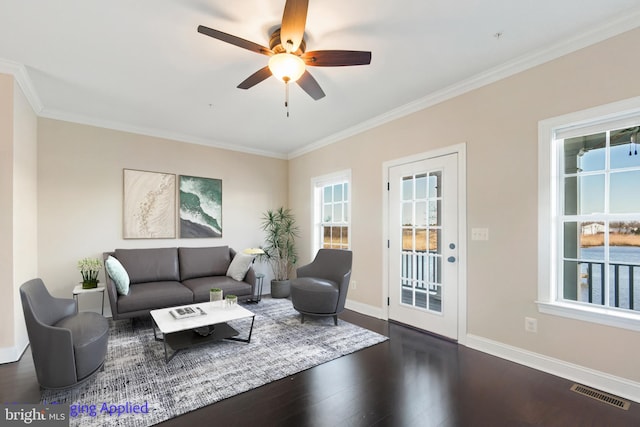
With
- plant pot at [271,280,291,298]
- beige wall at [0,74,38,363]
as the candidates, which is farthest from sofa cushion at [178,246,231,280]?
beige wall at [0,74,38,363]

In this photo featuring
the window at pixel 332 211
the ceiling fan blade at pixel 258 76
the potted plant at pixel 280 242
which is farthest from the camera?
the potted plant at pixel 280 242

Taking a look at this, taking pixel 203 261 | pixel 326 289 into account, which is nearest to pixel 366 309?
pixel 326 289

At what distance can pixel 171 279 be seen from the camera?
4371mm

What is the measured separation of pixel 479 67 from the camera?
2865mm

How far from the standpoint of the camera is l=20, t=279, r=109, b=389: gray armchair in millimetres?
2055

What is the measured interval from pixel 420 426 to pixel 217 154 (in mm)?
4836

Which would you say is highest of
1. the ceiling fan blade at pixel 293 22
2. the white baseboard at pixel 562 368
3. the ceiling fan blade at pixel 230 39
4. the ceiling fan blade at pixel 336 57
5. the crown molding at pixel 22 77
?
the crown molding at pixel 22 77

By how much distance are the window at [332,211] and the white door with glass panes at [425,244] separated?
0.97m

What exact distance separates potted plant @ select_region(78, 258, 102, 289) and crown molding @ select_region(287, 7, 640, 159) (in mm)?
4055

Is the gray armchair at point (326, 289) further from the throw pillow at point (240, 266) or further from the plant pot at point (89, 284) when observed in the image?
the plant pot at point (89, 284)

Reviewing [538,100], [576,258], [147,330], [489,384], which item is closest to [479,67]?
[538,100]

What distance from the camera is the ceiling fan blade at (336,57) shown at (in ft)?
6.90

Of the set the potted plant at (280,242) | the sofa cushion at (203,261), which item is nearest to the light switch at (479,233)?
the potted plant at (280,242)

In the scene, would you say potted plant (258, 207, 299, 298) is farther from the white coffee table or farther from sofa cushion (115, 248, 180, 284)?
→ the white coffee table
